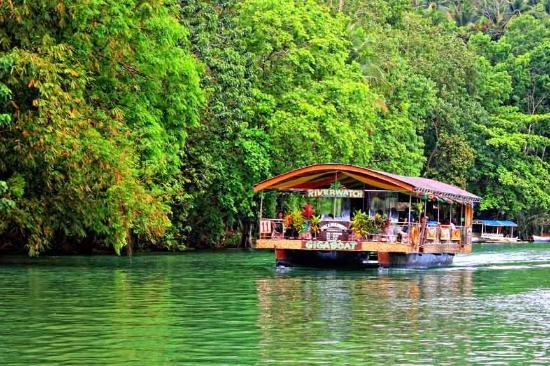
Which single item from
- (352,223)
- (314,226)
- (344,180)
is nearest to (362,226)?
(352,223)

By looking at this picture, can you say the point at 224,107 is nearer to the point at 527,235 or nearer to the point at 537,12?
the point at 527,235

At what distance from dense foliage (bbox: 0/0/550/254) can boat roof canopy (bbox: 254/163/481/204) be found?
378 centimetres

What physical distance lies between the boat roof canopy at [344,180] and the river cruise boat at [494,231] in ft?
143

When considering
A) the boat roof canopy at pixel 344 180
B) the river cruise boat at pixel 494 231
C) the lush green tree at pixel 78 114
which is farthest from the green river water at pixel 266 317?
the river cruise boat at pixel 494 231

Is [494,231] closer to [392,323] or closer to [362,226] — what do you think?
[362,226]

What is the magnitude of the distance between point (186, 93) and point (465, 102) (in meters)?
44.2

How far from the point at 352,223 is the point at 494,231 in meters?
58.8

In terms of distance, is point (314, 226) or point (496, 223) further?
point (496, 223)

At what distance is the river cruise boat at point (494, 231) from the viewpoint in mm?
81875

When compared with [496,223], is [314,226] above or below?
below

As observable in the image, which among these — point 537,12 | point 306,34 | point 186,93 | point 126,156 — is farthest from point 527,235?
point 126,156

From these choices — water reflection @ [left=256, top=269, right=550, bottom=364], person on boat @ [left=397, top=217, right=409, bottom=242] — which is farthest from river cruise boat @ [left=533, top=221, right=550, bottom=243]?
water reflection @ [left=256, top=269, right=550, bottom=364]

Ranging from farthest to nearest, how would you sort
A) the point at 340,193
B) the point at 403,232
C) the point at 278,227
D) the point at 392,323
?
the point at 278,227 → the point at 340,193 → the point at 403,232 → the point at 392,323

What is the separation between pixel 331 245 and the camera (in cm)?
3391
